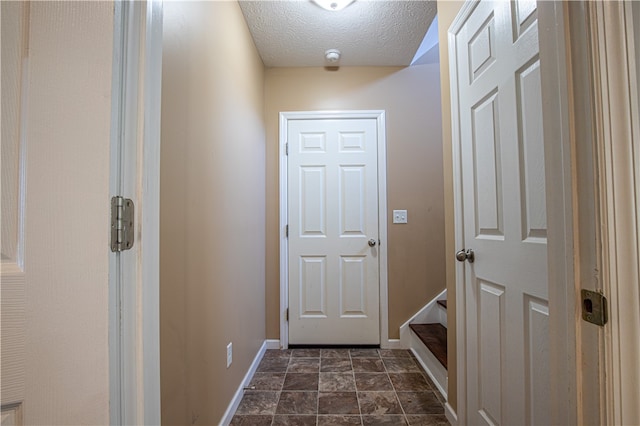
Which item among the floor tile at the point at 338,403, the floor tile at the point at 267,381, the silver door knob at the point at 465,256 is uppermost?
the silver door knob at the point at 465,256

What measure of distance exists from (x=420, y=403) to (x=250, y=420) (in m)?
0.99

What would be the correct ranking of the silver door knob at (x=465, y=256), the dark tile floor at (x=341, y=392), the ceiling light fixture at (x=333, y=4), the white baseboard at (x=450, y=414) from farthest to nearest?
the ceiling light fixture at (x=333, y=4), the dark tile floor at (x=341, y=392), the white baseboard at (x=450, y=414), the silver door knob at (x=465, y=256)

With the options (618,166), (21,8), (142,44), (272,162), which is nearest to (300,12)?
(272,162)

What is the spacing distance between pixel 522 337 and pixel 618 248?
26.4 inches

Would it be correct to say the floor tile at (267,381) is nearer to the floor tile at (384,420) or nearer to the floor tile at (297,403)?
the floor tile at (297,403)

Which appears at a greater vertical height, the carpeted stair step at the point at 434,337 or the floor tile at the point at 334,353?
the carpeted stair step at the point at 434,337

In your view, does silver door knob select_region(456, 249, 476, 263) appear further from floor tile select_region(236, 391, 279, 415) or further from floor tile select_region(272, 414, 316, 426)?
floor tile select_region(236, 391, 279, 415)

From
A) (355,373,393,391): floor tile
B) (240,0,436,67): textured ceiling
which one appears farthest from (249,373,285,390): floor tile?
(240,0,436,67): textured ceiling

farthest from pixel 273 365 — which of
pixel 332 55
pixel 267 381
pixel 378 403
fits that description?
pixel 332 55

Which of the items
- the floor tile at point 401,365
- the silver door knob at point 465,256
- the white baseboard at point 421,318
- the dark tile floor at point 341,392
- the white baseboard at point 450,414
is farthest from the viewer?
the white baseboard at point 421,318

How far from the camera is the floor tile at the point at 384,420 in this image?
5.02 feet

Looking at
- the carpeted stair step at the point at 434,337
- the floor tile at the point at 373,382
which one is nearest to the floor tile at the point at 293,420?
the floor tile at the point at 373,382

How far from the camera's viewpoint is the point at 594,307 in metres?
0.49

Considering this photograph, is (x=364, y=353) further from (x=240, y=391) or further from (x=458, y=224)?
(x=458, y=224)
